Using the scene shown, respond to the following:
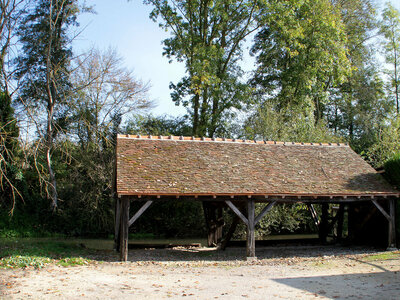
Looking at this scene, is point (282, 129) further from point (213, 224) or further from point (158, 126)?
point (213, 224)

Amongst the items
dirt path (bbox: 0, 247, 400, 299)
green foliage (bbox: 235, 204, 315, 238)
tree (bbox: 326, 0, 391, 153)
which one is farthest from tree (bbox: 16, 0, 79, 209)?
tree (bbox: 326, 0, 391, 153)

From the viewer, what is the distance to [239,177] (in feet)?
42.2

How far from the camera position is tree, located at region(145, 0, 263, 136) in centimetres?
2278

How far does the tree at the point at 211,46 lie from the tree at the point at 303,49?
1595mm

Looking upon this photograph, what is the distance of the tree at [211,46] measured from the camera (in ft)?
74.7

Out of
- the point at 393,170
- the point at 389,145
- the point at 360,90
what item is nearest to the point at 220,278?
the point at 393,170

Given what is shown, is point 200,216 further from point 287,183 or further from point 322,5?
point 322,5

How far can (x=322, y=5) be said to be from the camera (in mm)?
23297

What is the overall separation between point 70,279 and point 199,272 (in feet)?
9.89

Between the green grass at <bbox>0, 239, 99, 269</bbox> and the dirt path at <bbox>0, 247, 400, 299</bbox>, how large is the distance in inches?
21.7

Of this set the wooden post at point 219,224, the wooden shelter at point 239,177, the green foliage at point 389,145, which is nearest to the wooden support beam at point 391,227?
the wooden shelter at point 239,177

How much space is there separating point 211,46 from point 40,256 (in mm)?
14395

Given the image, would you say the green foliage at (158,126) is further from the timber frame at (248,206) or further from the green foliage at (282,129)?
the timber frame at (248,206)

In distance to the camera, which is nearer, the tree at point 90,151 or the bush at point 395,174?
the bush at point 395,174
